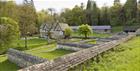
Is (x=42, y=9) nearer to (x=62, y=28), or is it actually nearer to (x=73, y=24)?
(x=73, y=24)

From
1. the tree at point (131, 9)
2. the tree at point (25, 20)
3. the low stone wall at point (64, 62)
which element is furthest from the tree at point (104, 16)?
the low stone wall at point (64, 62)

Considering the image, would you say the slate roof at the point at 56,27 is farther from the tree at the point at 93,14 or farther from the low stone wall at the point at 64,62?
the low stone wall at the point at 64,62

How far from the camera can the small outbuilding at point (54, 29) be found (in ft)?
170

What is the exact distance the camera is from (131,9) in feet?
203

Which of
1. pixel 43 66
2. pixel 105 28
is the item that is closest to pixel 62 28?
pixel 105 28

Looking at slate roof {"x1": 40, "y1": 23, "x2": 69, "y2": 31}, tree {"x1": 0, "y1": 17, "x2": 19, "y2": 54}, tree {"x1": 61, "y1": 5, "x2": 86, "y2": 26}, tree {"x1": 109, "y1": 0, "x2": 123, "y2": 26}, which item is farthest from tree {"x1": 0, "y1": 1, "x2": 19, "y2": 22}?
tree {"x1": 109, "y1": 0, "x2": 123, "y2": 26}

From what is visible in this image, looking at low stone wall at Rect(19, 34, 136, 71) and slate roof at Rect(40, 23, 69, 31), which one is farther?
slate roof at Rect(40, 23, 69, 31)

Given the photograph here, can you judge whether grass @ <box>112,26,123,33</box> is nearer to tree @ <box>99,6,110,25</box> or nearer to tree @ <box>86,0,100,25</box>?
tree @ <box>99,6,110,25</box>

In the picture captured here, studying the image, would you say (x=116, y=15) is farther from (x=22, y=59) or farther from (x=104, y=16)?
(x=22, y=59)

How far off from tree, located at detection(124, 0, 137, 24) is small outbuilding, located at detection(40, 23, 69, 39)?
21.7 meters

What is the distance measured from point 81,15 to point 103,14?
9268 millimetres

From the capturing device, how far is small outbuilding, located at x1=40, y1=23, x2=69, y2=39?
51.7m

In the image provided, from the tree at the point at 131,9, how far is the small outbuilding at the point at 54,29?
21744mm

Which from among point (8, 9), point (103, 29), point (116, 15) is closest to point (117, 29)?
point (103, 29)
